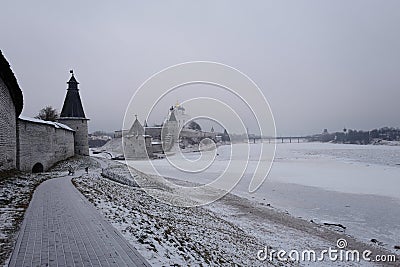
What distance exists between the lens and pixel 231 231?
8.19 m

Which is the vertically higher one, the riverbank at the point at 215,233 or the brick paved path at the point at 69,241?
the brick paved path at the point at 69,241

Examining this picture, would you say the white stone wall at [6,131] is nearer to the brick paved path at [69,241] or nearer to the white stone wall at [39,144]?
the white stone wall at [39,144]

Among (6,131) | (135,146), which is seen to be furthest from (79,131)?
(6,131)

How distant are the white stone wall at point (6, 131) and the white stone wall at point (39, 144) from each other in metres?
1.93

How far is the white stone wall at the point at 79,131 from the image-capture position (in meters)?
26.8

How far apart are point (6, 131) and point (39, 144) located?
5398 mm

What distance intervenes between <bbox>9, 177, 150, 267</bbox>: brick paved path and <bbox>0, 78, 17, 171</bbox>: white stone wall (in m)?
4.11

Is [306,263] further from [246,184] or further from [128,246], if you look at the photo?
[246,184]

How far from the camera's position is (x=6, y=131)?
9.88m

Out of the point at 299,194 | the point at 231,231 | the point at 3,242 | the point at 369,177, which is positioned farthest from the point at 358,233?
the point at 369,177

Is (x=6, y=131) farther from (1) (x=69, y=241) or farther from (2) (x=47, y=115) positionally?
(2) (x=47, y=115)

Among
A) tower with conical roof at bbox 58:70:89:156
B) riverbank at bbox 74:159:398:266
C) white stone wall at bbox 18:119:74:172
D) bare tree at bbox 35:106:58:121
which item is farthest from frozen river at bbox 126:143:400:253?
bare tree at bbox 35:106:58:121

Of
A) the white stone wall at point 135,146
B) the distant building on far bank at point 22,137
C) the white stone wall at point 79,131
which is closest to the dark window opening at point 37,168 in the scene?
the distant building on far bank at point 22,137

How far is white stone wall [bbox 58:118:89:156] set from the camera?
88.1 ft
